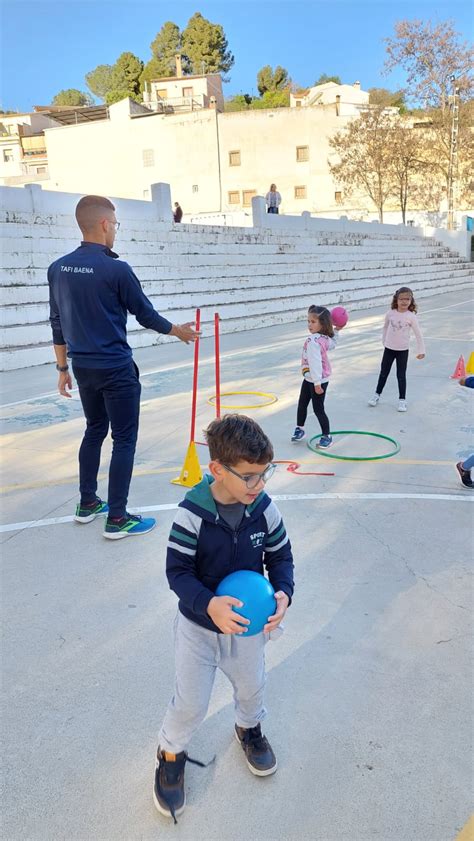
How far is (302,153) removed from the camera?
4619 cm

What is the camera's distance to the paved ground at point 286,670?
1.90 meters

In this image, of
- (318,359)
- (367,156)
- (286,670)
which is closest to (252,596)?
(286,670)

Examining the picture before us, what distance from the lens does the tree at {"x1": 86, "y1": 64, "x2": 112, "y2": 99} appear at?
8550 cm

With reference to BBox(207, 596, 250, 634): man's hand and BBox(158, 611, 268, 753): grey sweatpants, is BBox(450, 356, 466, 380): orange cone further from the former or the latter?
BBox(207, 596, 250, 634): man's hand

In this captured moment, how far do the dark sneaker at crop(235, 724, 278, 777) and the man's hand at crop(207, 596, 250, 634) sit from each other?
2.11 feet

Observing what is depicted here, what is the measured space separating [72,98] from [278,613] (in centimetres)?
9768

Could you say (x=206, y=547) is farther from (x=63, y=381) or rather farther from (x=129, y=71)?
(x=129, y=71)

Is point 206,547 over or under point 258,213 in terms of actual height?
under

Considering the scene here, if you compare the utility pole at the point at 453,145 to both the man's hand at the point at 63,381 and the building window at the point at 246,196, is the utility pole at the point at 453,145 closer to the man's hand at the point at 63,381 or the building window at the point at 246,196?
the building window at the point at 246,196

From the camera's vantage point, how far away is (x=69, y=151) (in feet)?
156

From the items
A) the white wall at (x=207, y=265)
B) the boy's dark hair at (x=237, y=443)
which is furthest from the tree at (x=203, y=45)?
the boy's dark hair at (x=237, y=443)

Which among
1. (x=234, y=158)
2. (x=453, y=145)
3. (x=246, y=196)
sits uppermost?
(x=234, y=158)

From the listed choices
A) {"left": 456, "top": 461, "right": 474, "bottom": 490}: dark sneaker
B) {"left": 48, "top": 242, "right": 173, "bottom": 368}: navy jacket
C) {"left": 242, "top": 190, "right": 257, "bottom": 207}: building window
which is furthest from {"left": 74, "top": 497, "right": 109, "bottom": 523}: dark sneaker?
{"left": 242, "top": 190, "right": 257, "bottom": 207}: building window

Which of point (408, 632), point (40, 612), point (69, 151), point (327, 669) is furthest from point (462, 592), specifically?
point (69, 151)
